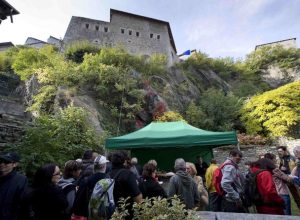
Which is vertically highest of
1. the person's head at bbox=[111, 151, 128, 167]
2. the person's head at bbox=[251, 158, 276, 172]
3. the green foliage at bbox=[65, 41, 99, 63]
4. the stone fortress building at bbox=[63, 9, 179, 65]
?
the stone fortress building at bbox=[63, 9, 179, 65]

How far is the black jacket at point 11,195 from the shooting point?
2955 millimetres

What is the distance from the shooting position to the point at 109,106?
17109 mm

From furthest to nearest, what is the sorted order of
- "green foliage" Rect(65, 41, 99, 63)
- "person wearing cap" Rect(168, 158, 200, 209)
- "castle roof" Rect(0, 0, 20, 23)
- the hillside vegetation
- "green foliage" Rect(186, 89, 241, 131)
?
"green foliage" Rect(65, 41, 99, 63)
"green foliage" Rect(186, 89, 241, 131)
the hillside vegetation
"castle roof" Rect(0, 0, 20, 23)
"person wearing cap" Rect(168, 158, 200, 209)

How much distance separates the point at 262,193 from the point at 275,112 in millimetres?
16881

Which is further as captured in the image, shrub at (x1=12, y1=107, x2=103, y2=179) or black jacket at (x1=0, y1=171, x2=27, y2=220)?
shrub at (x1=12, y1=107, x2=103, y2=179)

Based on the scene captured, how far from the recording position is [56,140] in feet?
25.7

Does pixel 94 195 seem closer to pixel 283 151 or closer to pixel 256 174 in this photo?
pixel 256 174

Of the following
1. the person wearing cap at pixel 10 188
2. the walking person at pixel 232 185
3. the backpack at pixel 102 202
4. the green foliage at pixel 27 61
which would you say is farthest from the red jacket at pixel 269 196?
the green foliage at pixel 27 61

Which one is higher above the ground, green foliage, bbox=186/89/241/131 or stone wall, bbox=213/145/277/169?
green foliage, bbox=186/89/241/131

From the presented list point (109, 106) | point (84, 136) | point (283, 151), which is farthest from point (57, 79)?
point (283, 151)

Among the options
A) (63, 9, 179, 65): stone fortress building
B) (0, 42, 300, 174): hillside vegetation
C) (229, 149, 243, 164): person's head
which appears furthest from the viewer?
(63, 9, 179, 65): stone fortress building

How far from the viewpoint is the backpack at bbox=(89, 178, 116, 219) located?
3.01 m

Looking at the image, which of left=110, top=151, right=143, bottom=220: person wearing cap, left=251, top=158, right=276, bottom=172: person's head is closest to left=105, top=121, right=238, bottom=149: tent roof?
left=251, top=158, right=276, bottom=172: person's head

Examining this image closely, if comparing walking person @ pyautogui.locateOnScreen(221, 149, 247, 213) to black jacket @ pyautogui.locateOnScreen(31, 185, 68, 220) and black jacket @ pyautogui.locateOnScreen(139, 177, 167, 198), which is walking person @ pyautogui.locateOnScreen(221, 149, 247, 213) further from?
black jacket @ pyautogui.locateOnScreen(31, 185, 68, 220)
